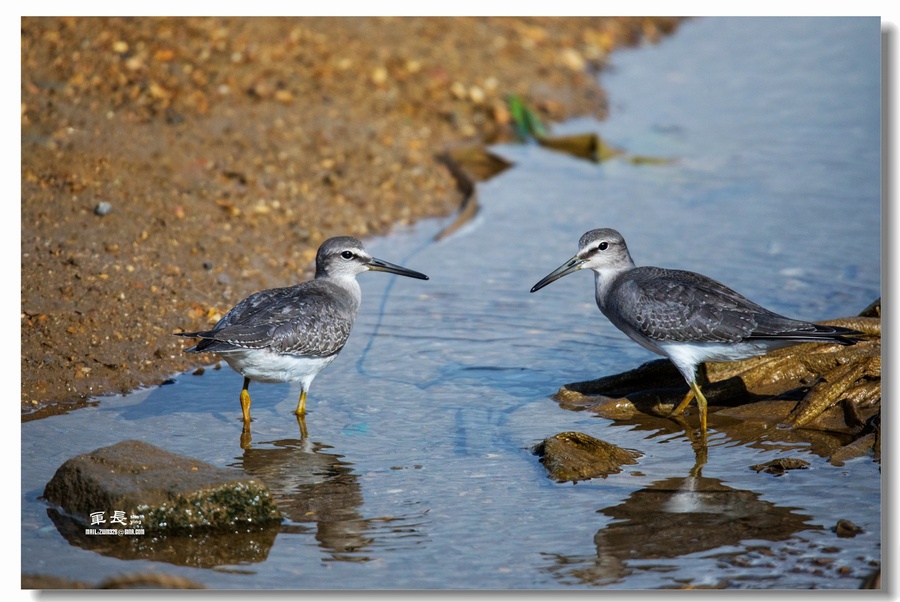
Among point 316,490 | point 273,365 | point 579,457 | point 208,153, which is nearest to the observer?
point 316,490

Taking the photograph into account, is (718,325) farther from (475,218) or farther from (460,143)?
(460,143)

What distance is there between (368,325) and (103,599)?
4.47 m

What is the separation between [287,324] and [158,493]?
2.04 m

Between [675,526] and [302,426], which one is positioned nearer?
[675,526]

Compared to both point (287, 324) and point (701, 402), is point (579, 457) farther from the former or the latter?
point (287, 324)

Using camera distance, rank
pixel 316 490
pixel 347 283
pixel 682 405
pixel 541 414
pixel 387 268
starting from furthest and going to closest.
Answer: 1. pixel 387 268
2. pixel 347 283
3. pixel 682 405
4. pixel 541 414
5. pixel 316 490

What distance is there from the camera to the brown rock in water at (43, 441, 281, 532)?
6.08 meters

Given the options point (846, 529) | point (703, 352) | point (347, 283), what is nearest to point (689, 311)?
point (703, 352)

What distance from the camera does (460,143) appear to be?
13.3 metres

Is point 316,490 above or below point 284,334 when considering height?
below

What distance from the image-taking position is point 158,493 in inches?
241

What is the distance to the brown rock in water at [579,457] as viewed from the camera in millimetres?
6926

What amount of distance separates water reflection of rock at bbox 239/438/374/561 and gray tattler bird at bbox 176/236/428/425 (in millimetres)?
553

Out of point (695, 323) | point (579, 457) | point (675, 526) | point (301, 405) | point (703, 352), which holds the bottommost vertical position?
point (675, 526)
